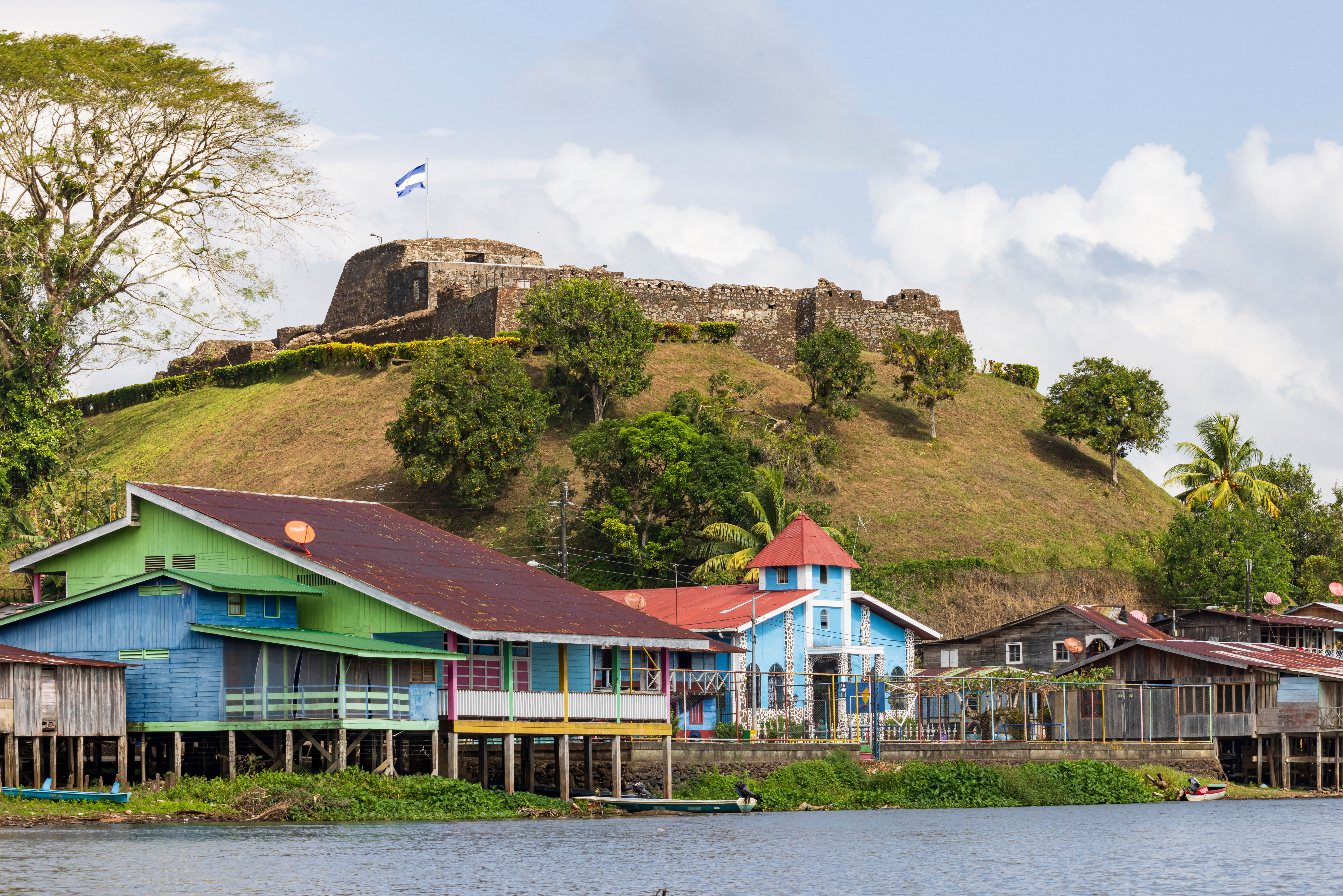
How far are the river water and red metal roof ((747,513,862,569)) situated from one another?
692 inches

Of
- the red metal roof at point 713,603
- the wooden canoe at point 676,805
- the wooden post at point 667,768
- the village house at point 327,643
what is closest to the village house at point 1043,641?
the red metal roof at point 713,603

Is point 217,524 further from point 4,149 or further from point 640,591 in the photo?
A: point 640,591

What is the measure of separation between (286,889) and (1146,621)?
170 feet

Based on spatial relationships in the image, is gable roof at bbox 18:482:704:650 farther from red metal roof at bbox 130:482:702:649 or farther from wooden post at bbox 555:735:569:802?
wooden post at bbox 555:735:569:802

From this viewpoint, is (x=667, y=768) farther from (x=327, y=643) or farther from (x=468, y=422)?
(x=468, y=422)

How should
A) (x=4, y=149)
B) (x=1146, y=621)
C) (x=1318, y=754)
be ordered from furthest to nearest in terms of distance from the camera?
(x=1146, y=621)
(x=1318, y=754)
(x=4, y=149)

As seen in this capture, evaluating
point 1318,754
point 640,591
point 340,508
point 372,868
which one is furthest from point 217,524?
point 1318,754

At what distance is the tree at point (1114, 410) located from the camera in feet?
300

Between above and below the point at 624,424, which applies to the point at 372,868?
below

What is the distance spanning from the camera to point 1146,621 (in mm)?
69438

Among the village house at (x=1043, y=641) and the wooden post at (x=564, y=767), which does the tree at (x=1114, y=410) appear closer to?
the village house at (x=1043, y=641)

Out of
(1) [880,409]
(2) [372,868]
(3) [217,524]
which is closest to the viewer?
(2) [372,868]

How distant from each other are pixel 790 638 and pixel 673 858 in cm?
2627

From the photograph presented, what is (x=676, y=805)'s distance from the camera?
41281 mm
